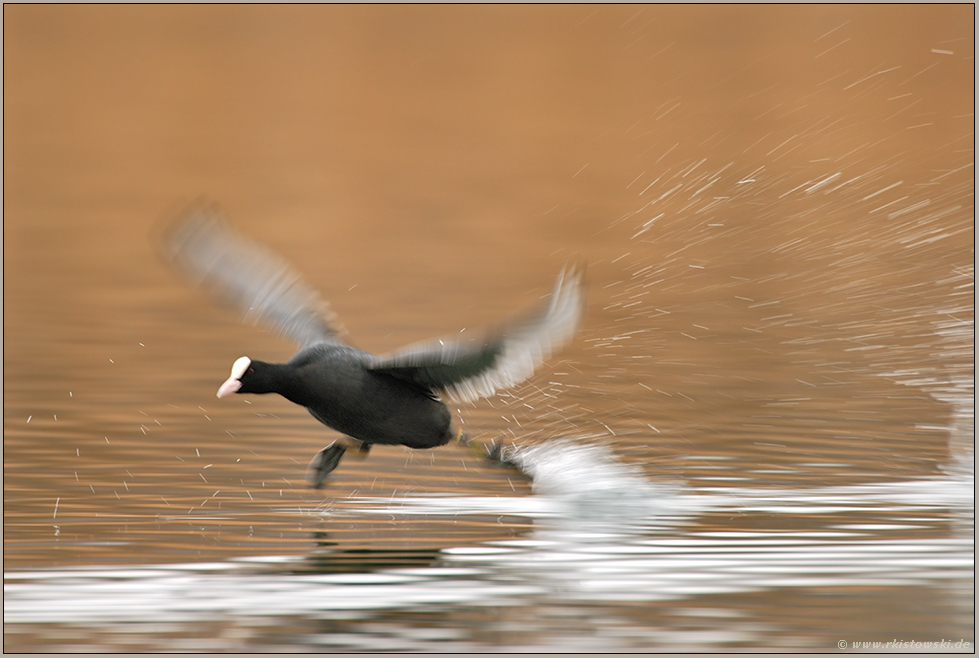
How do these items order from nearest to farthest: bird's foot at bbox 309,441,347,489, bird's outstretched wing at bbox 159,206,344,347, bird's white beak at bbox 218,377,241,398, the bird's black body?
bird's white beak at bbox 218,377,241,398
the bird's black body
bird's foot at bbox 309,441,347,489
bird's outstretched wing at bbox 159,206,344,347

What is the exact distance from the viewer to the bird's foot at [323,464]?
7219 mm

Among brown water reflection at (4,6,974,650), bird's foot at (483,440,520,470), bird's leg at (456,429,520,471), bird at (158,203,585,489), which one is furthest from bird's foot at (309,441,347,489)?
bird's foot at (483,440,520,470)

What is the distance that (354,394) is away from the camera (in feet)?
22.1

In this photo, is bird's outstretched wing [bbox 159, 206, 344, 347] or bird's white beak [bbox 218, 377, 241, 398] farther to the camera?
bird's outstretched wing [bbox 159, 206, 344, 347]

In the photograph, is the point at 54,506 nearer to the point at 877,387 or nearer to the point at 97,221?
the point at 877,387

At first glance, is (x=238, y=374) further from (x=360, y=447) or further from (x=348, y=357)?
(x=360, y=447)

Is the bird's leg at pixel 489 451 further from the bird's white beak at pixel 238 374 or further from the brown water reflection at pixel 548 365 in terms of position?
the bird's white beak at pixel 238 374

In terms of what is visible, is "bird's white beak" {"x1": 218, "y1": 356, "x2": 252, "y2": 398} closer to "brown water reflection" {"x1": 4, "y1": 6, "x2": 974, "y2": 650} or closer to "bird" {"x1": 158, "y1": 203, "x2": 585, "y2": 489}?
"bird" {"x1": 158, "y1": 203, "x2": 585, "y2": 489}

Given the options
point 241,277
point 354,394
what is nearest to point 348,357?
point 354,394

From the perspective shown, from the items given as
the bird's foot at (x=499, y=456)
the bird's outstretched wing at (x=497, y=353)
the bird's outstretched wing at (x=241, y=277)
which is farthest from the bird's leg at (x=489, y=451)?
the bird's outstretched wing at (x=241, y=277)

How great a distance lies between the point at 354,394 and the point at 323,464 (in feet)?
2.15

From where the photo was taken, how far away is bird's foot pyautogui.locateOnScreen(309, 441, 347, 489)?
7.22 metres

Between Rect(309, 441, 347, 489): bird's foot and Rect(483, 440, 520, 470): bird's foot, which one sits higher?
Rect(483, 440, 520, 470): bird's foot

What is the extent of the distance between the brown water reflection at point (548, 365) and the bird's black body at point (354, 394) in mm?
383
